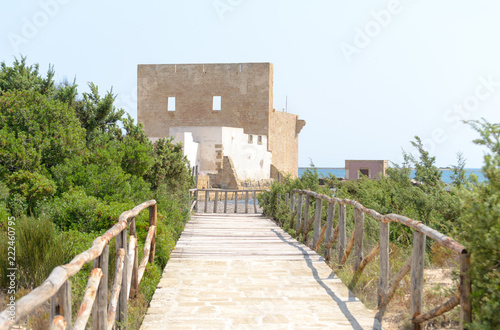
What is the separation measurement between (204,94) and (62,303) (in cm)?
2857

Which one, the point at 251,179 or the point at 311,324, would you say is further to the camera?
the point at 251,179

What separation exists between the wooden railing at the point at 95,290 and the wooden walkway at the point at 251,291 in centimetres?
43

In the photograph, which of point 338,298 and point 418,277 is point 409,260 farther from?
point 338,298

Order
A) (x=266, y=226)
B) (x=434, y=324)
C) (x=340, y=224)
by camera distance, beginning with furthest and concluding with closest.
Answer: (x=266, y=226) < (x=340, y=224) < (x=434, y=324)

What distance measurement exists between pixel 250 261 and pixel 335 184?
5347mm

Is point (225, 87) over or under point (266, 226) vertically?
over

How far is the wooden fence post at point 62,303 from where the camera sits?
208cm

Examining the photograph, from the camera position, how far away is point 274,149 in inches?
1224

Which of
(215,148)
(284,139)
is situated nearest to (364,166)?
(215,148)

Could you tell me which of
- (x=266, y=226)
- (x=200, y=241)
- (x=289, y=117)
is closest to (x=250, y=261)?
(x=200, y=241)

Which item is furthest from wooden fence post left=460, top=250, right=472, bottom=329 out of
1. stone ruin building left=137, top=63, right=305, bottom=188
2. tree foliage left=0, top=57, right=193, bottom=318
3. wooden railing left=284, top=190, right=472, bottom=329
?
stone ruin building left=137, top=63, right=305, bottom=188

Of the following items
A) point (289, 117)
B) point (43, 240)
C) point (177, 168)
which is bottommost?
point (43, 240)

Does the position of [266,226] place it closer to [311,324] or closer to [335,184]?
[335,184]

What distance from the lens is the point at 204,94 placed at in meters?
30.2
